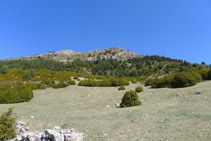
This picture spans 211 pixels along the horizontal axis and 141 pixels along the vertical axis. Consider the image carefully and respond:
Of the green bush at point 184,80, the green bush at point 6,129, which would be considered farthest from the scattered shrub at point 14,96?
the green bush at point 184,80

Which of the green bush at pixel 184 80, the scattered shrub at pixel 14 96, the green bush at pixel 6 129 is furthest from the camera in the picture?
the scattered shrub at pixel 14 96

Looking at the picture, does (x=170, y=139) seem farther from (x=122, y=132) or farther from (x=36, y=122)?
(x=36, y=122)

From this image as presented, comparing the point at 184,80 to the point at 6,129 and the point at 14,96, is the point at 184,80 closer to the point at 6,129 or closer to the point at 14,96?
the point at 6,129

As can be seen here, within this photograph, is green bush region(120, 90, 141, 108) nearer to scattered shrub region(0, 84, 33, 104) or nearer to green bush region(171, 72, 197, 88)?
green bush region(171, 72, 197, 88)

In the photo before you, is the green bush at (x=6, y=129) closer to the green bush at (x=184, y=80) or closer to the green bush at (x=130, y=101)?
the green bush at (x=130, y=101)

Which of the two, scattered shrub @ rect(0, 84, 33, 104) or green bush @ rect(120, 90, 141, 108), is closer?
green bush @ rect(120, 90, 141, 108)

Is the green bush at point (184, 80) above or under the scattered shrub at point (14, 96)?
above

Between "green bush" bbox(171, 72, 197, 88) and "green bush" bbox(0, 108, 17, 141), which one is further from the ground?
"green bush" bbox(171, 72, 197, 88)

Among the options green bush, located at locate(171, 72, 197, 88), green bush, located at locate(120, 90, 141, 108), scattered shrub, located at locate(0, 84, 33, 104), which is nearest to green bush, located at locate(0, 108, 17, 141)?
green bush, located at locate(120, 90, 141, 108)

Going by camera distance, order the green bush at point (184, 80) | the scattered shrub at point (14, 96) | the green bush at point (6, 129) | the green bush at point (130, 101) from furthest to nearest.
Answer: the scattered shrub at point (14, 96) < the green bush at point (184, 80) < the green bush at point (130, 101) < the green bush at point (6, 129)

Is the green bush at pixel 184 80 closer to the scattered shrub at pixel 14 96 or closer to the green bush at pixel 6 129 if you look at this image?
the green bush at pixel 6 129

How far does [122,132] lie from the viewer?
5.75 m

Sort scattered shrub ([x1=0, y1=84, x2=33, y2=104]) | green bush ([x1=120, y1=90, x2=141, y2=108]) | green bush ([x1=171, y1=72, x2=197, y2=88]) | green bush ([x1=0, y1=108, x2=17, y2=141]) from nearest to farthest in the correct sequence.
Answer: green bush ([x1=0, y1=108, x2=17, y2=141]), green bush ([x1=120, y1=90, x2=141, y2=108]), green bush ([x1=171, y1=72, x2=197, y2=88]), scattered shrub ([x1=0, y1=84, x2=33, y2=104])

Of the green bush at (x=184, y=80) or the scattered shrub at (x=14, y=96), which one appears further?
the scattered shrub at (x=14, y=96)
